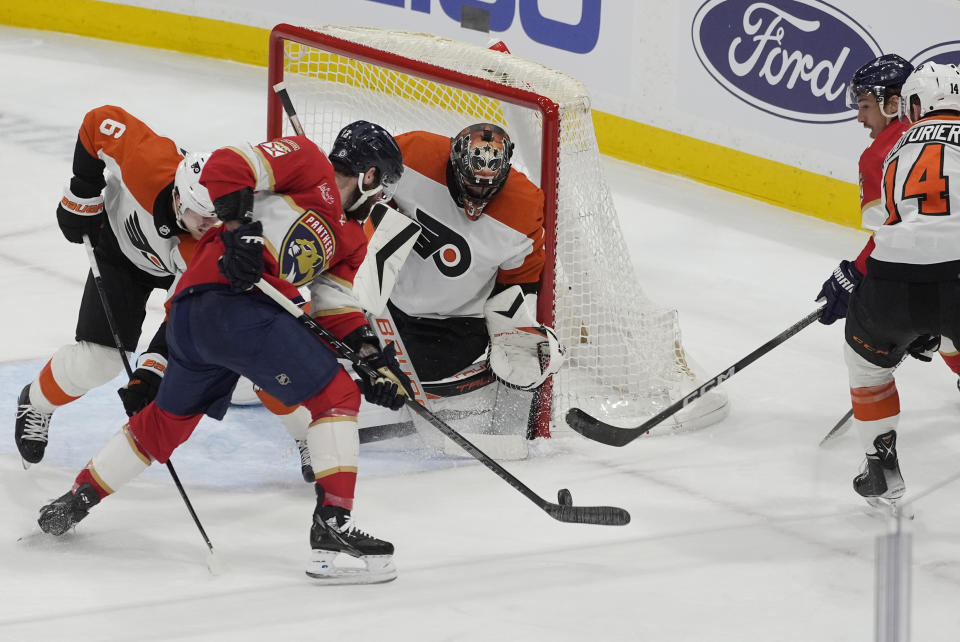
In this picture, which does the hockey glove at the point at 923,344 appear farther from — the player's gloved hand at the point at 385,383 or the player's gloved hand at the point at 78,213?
the player's gloved hand at the point at 78,213

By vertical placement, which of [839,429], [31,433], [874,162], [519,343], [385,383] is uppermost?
[874,162]

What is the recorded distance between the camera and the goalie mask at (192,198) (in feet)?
9.54

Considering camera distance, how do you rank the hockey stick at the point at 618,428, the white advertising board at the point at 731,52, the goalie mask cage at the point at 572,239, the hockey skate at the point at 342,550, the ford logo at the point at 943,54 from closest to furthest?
the hockey skate at the point at 342,550, the hockey stick at the point at 618,428, the goalie mask cage at the point at 572,239, the ford logo at the point at 943,54, the white advertising board at the point at 731,52

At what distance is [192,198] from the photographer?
292 centimetres

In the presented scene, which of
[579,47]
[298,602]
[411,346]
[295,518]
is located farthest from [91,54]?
[298,602]

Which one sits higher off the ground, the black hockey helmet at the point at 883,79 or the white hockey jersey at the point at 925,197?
the black hockey helmet at the point at 883,79

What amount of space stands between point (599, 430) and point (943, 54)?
2.23 m

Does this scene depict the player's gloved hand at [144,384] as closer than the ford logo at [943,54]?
Yes

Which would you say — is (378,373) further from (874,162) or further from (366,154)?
(874,162)

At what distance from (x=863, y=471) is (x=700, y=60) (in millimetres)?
2612

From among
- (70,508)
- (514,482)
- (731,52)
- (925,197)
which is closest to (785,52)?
(731,52)

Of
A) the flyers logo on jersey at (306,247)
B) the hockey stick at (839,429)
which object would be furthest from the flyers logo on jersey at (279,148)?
the hockey stick at (839,429)

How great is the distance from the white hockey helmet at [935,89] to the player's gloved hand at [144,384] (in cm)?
177

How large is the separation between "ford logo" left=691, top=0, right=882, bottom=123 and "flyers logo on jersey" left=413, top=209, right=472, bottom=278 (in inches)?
→ 87.0
